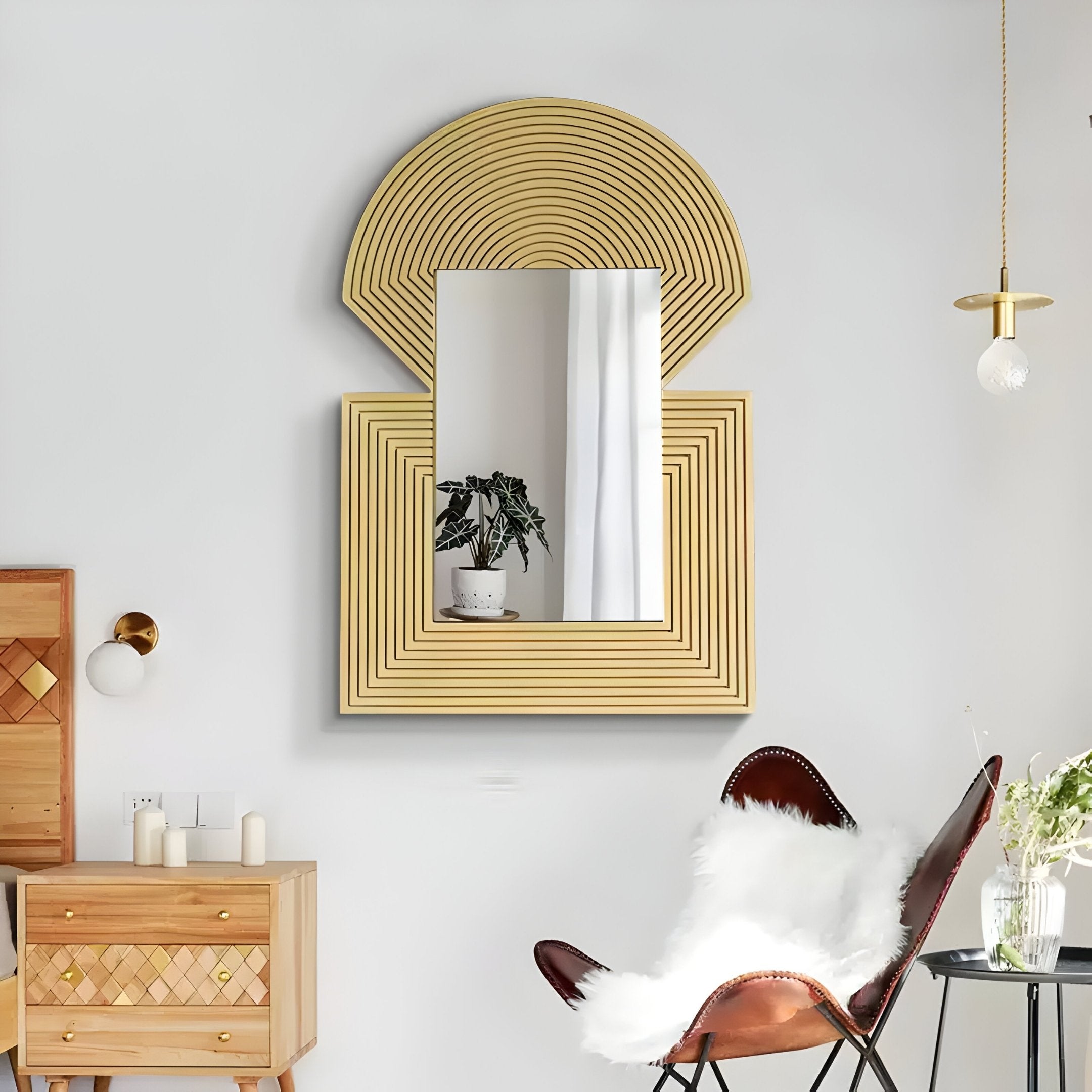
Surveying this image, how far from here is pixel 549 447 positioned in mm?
2488

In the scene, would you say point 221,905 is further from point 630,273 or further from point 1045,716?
point 1045,716

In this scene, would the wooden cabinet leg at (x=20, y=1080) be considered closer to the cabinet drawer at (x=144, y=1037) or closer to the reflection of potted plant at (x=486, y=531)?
the cabinet drawer at (x=144, y=1037)

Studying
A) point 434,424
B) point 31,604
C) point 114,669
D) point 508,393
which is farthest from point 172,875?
point 508,393

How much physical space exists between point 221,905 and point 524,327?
1314 millimetres

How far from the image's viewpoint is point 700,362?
2541mm

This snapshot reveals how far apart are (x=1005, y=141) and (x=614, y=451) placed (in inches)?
42.6

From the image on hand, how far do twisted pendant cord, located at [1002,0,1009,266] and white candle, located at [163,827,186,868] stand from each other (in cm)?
210

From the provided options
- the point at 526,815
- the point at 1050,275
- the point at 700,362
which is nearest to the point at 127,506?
the point at 526,815

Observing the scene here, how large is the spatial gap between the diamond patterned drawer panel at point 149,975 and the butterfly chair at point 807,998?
0.56 metres

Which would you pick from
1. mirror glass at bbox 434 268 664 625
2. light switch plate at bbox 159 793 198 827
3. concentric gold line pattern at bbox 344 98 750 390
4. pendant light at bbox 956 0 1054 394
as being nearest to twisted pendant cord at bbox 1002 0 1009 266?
pendant light at bbox 956 0 1054 394

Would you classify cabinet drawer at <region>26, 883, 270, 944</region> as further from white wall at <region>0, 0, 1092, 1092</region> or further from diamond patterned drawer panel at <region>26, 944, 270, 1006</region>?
white wall at <region>0, 0, 1092, 1092</region>

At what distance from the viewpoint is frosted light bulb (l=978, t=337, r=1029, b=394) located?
2.20 metres

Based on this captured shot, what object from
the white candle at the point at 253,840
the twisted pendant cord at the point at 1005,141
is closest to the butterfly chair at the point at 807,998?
the white candle at the point at 253,840

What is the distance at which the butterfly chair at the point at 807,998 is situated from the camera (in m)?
1.76
